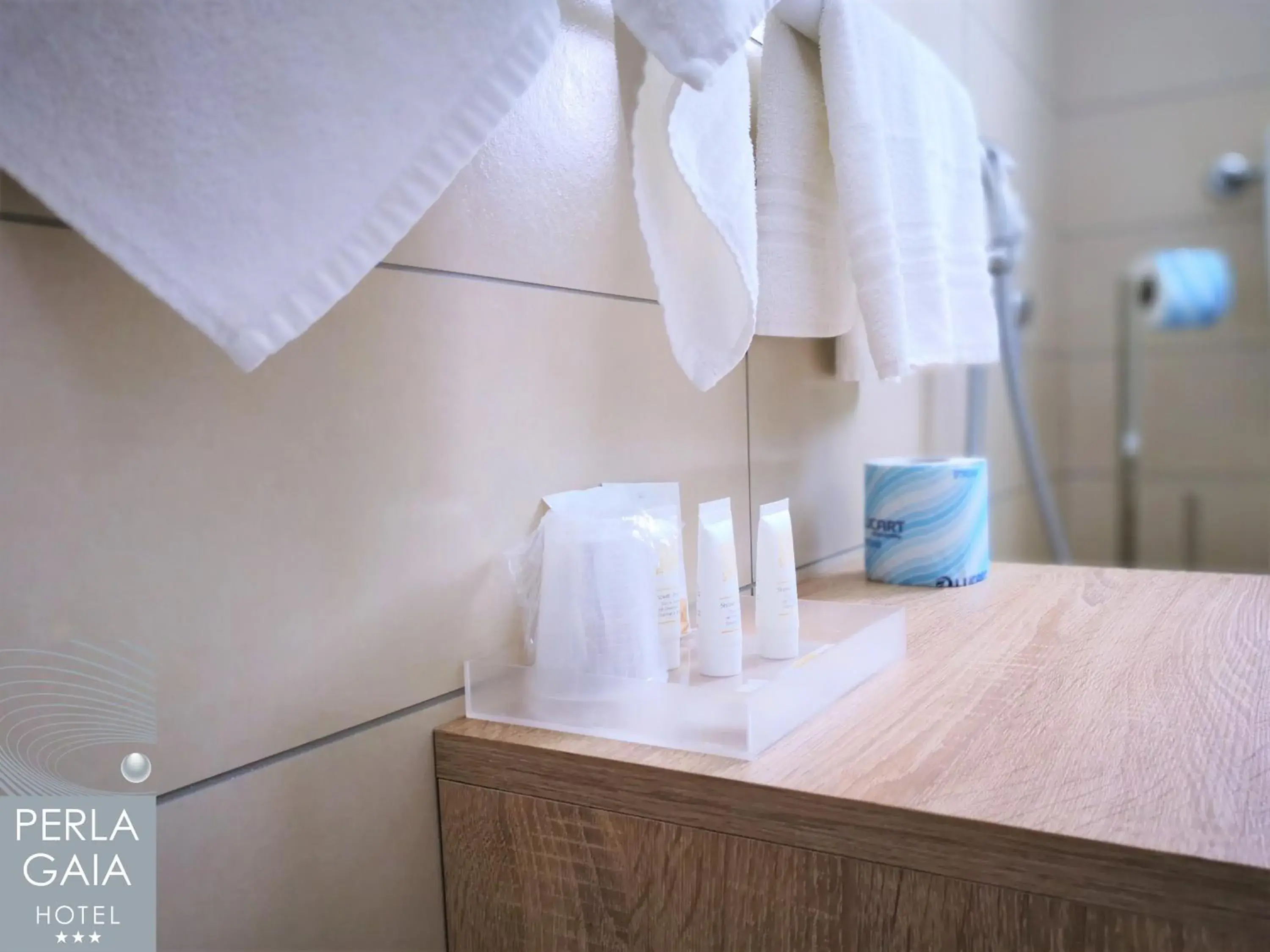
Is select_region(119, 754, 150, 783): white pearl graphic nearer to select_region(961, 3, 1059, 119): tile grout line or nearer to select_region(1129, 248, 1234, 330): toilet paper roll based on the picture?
select_region(961, 3, 1059, 119): tile grout line

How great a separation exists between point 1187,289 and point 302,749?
70.6 inches

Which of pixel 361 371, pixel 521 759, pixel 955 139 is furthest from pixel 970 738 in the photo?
pixel 955 139

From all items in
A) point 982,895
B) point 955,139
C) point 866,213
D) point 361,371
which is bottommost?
point 982,895

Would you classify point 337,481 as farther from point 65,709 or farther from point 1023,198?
point 1023,198

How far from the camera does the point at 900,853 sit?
15.7 inches

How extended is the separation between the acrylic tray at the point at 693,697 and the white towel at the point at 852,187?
0.26m

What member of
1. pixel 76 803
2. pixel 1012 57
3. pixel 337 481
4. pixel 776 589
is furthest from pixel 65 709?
pixel 1012 57

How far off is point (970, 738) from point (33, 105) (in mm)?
469

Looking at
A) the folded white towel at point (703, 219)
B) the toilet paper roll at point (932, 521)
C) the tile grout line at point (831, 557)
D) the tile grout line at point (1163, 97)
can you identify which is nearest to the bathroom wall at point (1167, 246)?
the tile grout line at point (1163, 97)

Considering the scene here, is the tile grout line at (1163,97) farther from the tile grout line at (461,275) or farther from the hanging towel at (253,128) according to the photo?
the hanging towel at (253,128)

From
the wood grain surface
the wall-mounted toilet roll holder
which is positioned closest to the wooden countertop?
the wood grain surface

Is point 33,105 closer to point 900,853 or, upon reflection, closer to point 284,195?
point 284,195

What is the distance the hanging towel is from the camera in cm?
32

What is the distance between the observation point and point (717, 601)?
572mm
